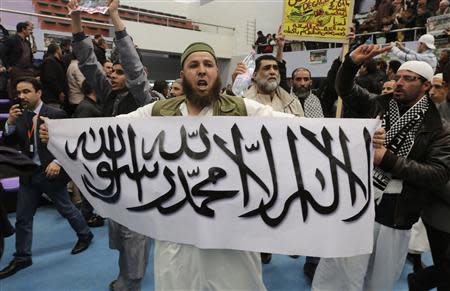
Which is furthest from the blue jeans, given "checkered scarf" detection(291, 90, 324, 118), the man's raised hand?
the man's raised hand

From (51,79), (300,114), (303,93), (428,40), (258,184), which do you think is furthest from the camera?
(51,79)

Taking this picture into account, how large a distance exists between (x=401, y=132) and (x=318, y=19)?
1.60m

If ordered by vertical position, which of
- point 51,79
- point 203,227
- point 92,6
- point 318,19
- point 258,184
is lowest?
point 203,227

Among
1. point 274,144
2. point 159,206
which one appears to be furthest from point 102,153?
point 274,144

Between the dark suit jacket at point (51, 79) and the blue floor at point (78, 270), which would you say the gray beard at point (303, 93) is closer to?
the blue floor at point (78, 270)

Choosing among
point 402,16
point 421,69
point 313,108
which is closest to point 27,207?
point 313,108

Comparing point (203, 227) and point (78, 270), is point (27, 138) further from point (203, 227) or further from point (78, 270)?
point (203, 227)

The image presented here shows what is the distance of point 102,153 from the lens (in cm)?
180

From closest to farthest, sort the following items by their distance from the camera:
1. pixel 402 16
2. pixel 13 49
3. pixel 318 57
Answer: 1. pixel 13 49
2. pixel 402 16
3. pixel 318 57

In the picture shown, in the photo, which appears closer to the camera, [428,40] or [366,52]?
[366,52]

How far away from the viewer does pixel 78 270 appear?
3.06m

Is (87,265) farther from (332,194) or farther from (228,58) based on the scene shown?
(228,58)

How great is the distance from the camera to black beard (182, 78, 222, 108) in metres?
1.75

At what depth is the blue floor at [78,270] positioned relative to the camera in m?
2.80
